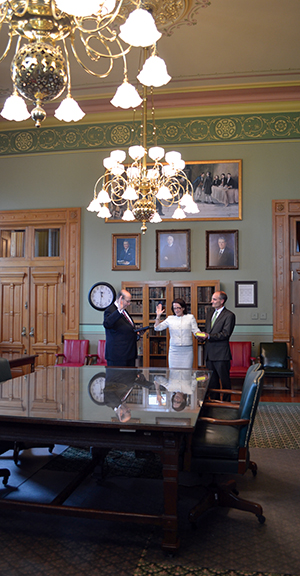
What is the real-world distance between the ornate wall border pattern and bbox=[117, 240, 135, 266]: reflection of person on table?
2.02 m

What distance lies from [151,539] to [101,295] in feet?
18.7

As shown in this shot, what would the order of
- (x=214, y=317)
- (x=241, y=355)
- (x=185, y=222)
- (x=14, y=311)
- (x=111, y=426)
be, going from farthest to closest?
(x=14, y=311) → (x=185, y=222) → (x=241, y=355) → (x=214, y=317) → (x=111, y=426)

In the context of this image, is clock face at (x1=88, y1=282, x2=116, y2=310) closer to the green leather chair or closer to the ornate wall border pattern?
the ornate wall border pattern

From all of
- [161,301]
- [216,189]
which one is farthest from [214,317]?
[216,189]

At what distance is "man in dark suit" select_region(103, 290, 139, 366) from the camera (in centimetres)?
566

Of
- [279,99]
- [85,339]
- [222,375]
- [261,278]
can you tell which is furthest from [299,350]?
[279,99]

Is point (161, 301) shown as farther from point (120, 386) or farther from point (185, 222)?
point (120, 386)

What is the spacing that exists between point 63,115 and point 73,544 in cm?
278

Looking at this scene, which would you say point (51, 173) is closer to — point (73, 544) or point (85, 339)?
point (85, 339)

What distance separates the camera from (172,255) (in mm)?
8164

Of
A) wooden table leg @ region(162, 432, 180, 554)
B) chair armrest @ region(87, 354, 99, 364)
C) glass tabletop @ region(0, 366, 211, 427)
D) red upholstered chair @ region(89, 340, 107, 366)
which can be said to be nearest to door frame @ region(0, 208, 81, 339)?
red upholstered chair @ region(89, 340, 107, 366)

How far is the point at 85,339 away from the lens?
8.34m

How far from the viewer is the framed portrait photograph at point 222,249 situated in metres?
7.99

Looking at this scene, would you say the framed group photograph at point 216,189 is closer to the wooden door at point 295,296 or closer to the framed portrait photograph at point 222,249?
the framed portrait photograph at point 222,249
